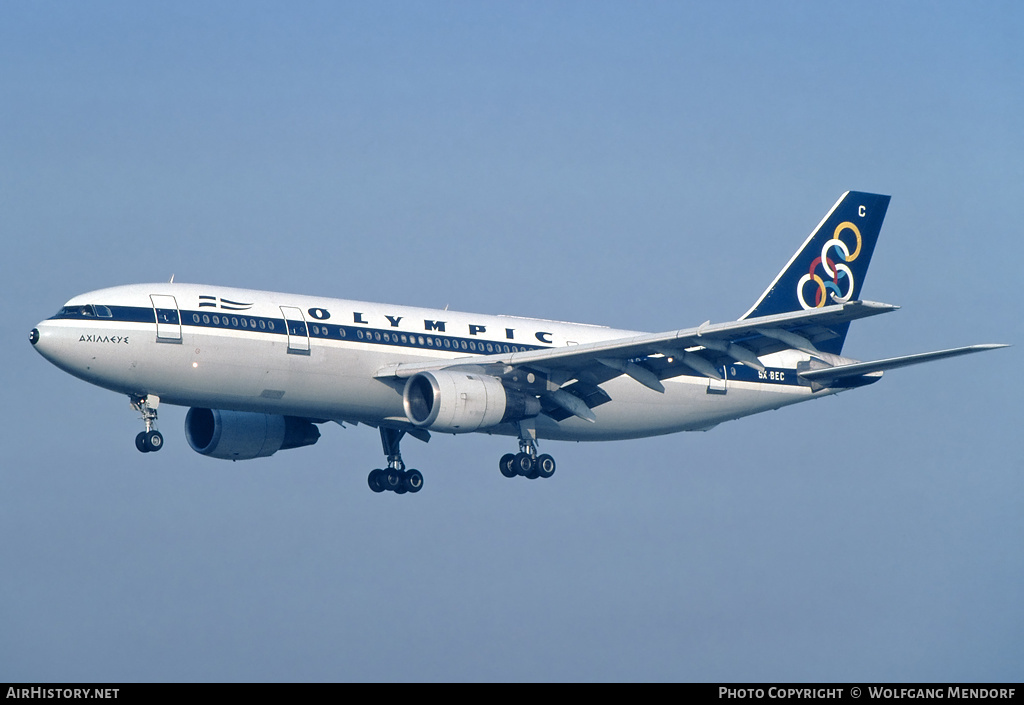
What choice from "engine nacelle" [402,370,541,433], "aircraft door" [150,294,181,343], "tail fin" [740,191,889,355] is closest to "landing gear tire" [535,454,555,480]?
"engine nacelle" [402,370,541,433]

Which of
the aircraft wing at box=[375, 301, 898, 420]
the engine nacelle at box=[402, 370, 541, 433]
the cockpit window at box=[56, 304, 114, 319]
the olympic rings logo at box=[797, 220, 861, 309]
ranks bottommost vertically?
the engine nacelle at box=[402, 370, 541, 433]

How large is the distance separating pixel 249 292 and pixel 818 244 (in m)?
22.3

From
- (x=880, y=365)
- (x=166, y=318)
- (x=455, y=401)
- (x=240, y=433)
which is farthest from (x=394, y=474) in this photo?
(x=880, y=365)

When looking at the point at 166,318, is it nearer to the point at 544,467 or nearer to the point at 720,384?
the point at 544,467

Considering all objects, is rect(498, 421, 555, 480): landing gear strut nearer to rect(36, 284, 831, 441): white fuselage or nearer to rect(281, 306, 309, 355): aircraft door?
rect(36, 284, 831, 441): white fuselage

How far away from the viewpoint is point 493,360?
4825 cm

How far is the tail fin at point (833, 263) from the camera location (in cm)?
5525

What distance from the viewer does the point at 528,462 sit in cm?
5016

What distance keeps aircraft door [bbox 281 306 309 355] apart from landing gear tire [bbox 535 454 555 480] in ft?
29.9

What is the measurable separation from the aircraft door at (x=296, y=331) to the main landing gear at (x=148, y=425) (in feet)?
14.6

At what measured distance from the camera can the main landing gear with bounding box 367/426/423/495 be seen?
55344 millimetres
